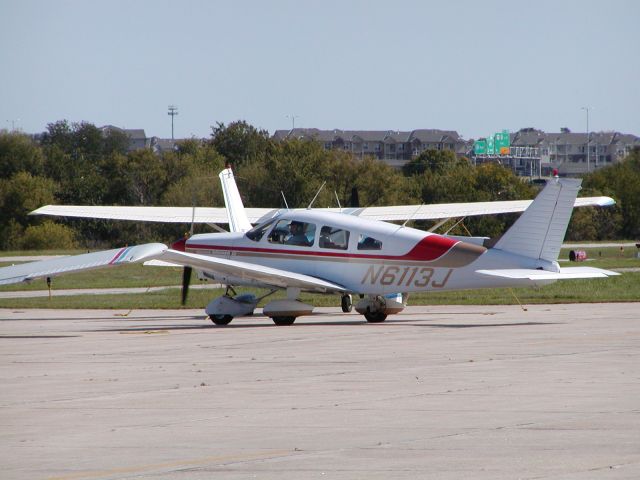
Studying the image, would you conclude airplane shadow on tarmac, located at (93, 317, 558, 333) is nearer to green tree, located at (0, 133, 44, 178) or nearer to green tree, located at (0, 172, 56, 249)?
green tree, located at (0, 172, 56, 249)

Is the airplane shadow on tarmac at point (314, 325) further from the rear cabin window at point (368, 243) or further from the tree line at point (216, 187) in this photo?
the tree line at point (216, 187)

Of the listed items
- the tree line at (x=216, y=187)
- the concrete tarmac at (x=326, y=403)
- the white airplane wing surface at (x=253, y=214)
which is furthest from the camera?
the tree line at (x=216, y=187)

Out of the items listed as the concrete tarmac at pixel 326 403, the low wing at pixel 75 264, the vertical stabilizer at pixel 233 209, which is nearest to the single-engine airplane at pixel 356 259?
the low wing at pixel 75 264

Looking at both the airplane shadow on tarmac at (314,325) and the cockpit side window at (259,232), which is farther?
the cockpit side window at (259,232)

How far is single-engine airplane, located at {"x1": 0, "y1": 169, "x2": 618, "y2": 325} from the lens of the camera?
2048 cm

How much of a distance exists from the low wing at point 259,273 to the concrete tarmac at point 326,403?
→ 1537 mm

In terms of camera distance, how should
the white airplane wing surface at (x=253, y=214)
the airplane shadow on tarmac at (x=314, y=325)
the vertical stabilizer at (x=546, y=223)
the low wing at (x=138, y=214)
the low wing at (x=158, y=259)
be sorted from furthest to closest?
the low wing at (x=138, y=214) → the white airplane wing surface at (x=253, y=214) → the airplane shadow on tarmac at (x=314, y=325) → the vertical stabilizer at (x=546, y=223) → the low wing at (x=158, y=259)

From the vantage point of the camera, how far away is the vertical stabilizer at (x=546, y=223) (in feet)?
66.9

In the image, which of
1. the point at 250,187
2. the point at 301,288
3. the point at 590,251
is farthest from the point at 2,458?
the point at 250,187

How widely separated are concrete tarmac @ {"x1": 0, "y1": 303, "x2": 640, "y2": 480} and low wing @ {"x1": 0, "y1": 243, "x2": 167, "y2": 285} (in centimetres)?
109

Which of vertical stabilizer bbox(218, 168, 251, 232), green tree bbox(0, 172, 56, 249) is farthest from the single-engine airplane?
green tree bbox(0, 172, 56, 249)

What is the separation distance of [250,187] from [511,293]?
50.8m

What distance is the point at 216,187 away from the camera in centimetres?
7831

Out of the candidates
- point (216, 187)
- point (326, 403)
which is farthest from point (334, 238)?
point (216, 187)
